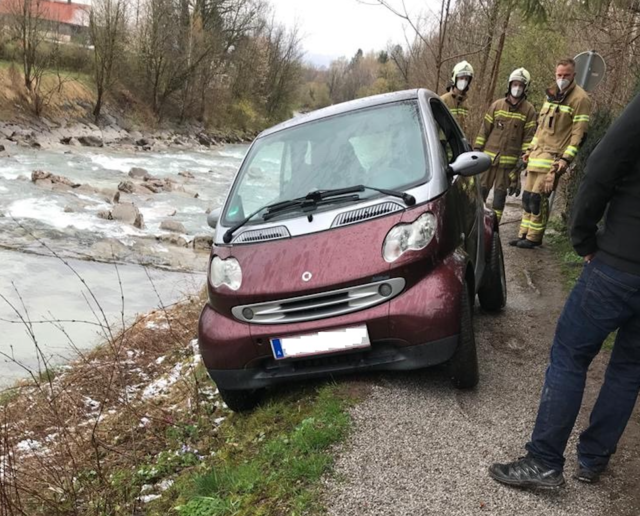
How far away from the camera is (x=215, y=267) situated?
3.51 metres

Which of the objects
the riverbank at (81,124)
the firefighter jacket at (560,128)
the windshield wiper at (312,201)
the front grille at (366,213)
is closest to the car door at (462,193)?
the front grille at (366,213)

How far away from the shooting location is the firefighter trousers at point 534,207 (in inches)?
281

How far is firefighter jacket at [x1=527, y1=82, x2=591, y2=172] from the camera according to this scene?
6520 mm

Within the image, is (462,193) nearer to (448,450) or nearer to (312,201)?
(312,201)

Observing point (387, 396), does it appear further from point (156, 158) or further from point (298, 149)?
point (156, 158)

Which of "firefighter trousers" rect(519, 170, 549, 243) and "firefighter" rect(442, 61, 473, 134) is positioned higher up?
"firefighter" rect(442, 61, 473, 134)

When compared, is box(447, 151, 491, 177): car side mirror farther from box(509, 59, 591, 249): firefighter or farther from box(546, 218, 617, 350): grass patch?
box(509, 59, 591, 249): firefighter

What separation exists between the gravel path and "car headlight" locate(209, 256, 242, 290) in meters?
1.03

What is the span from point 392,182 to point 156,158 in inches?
988

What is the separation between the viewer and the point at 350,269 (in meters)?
3.14

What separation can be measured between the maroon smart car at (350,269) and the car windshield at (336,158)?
0.04 feet

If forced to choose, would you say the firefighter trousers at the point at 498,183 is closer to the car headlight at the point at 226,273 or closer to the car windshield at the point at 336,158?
the car windshield at the point at 336,158

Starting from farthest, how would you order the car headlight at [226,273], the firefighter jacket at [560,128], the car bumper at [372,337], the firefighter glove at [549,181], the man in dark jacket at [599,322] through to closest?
the firefighter glove at [549,181]
the firefighter jacket at [560,128]
the car headlight at [226,273]
the car bumper at [372,337]
the man in dark jacket at [599,322]

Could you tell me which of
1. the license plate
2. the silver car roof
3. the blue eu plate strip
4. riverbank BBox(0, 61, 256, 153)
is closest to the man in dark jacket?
the license plate
